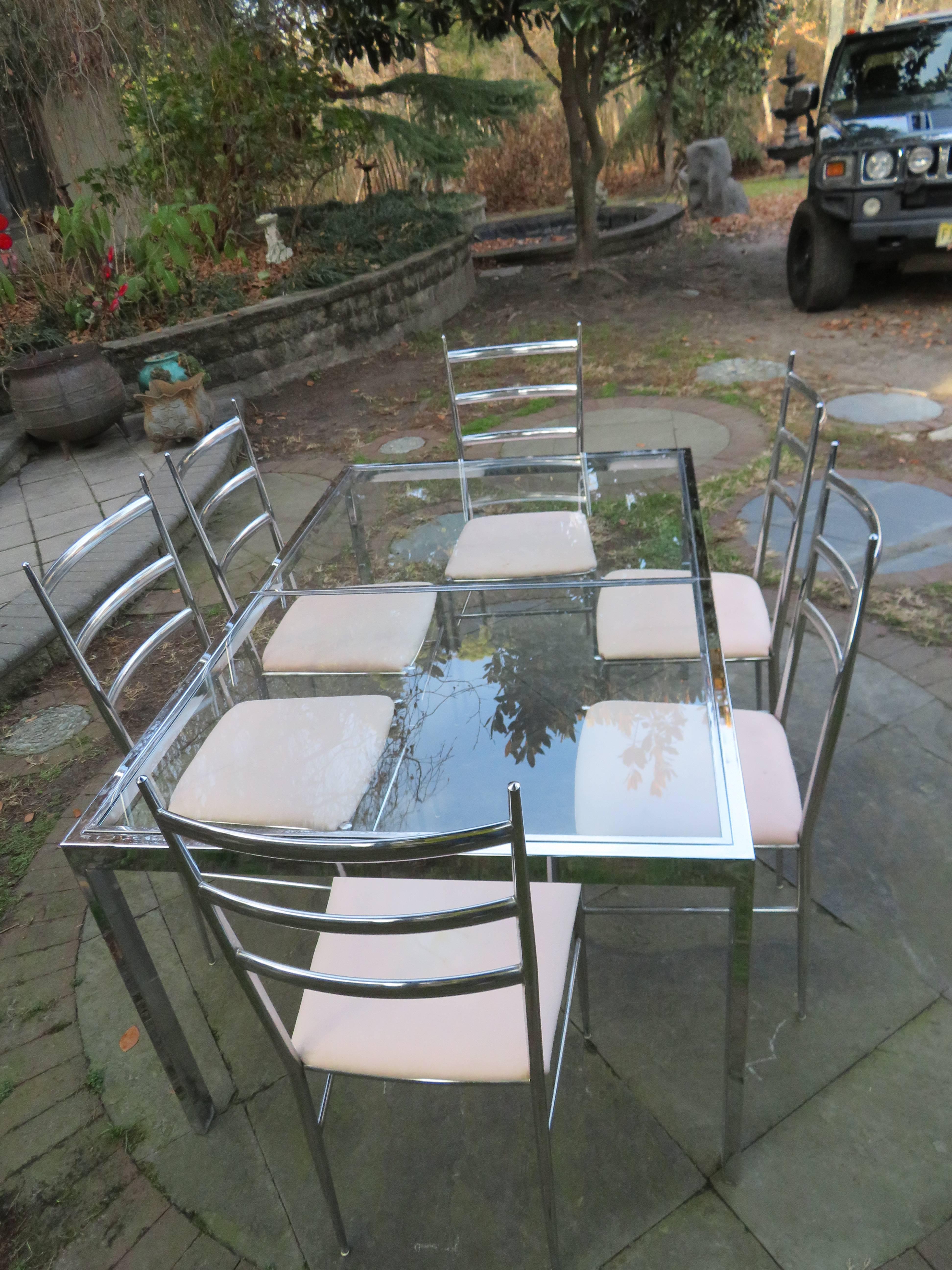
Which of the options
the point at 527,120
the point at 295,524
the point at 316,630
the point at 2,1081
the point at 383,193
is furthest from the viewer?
the point at 527,120

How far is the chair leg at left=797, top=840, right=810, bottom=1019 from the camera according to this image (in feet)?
4.79

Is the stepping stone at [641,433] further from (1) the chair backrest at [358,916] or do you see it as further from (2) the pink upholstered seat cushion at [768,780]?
(1) the chair backrest at [358,916]

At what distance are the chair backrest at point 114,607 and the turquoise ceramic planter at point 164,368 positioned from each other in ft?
10.7

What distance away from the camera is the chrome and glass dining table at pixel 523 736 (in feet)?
3.79

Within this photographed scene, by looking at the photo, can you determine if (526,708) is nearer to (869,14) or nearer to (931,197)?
(931,197)

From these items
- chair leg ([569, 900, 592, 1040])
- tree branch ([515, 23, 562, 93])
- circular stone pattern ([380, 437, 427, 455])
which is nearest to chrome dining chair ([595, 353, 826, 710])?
chair leg ([569, 900, 592, 1040])

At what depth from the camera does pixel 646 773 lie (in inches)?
51.2

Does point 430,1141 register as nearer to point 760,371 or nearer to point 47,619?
point 47,619

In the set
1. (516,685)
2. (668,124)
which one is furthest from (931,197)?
(668,124)

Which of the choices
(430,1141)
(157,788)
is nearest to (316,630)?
(157,788)

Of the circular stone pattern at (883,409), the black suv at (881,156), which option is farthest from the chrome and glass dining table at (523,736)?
the black suv at (881,156)

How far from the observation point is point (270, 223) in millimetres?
6102

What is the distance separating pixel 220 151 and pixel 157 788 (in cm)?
627

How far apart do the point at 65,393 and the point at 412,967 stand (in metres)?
4.23
